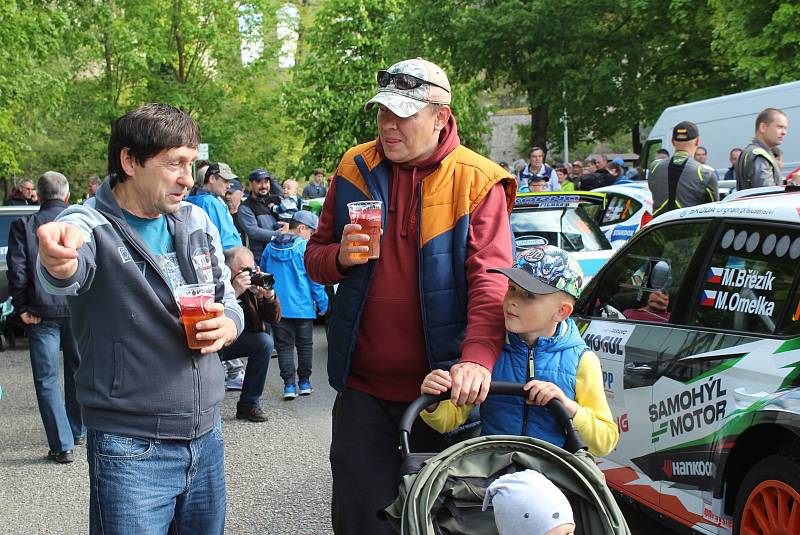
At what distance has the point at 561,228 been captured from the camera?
32.0 ft

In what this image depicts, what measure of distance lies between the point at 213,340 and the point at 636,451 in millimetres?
2754

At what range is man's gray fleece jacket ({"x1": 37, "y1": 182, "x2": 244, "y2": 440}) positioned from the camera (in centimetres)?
294

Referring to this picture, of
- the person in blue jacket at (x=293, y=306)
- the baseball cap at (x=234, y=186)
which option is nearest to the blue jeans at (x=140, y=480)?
the person in blue jacket at (x=293, y=306)

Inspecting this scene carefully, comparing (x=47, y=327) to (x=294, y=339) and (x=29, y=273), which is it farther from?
(x=294, y=339)

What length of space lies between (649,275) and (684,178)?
3920mm

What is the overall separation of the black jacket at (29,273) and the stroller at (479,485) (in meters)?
5.21

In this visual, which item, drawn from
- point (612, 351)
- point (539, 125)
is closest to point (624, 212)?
point (612, 351)

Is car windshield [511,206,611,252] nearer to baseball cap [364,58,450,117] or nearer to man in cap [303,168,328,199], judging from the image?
baseball cap [364,58,450,117]

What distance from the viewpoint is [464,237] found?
3.27 metres

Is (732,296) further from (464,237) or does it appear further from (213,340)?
(213,340)

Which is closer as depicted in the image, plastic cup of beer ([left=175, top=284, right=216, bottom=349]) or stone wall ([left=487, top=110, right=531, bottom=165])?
plastic cup of beer ([left=175, top=284, right=216, bottom=349])

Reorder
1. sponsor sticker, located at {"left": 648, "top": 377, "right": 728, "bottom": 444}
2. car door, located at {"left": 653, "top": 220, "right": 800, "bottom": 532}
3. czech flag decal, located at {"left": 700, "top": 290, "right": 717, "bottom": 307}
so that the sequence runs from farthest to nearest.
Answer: czech flag decal, located at {"left": 700, "top": 290, "right": 717, "bottom": 307} < sponsor sticker, located at {"left": 648, "top": 377, "right": 728, "bottom": 444} < car door, located at {"left": 653, "top": 220, "right": 800, "bottom": 532}

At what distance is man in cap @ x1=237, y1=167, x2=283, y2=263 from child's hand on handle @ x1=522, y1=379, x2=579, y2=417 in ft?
28.0

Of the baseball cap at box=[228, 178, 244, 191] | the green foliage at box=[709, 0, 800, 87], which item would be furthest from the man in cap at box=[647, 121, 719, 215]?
the green foliage at box=[709, 0, 800, 87]
